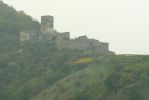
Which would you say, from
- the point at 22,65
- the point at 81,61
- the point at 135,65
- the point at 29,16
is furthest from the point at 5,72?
the point at 29,16

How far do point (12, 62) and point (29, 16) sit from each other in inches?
1391

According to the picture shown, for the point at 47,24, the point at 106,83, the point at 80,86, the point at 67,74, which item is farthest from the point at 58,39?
the point at 106,83

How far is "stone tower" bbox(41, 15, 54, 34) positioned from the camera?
13012 centimetres

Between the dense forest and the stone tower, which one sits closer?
the dense forest

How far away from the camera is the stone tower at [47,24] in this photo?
5123 inches

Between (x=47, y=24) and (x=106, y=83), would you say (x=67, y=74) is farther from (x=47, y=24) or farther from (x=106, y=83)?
(x=47, y=24)

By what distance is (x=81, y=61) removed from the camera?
11369 cm

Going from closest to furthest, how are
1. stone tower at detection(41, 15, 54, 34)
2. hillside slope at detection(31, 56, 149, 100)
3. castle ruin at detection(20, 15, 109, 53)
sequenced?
hillside slope at detection(31, 56, 149, 100), castle ruin at detection(20, 15, 109, 53), stone tower at detection(41, 15, 54, 34)

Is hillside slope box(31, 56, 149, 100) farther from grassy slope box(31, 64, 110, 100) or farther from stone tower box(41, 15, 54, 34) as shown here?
stone tower box(41, 15, 54, 34)

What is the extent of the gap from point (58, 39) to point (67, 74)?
49.9ft

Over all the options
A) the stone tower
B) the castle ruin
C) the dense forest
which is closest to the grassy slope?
the dense forest

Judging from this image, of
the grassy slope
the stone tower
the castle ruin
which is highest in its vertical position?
the stone tower

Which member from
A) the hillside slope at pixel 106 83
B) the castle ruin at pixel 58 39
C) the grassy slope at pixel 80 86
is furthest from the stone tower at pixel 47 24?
the grassy slope at pixel 80 86

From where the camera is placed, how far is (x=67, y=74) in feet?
361
